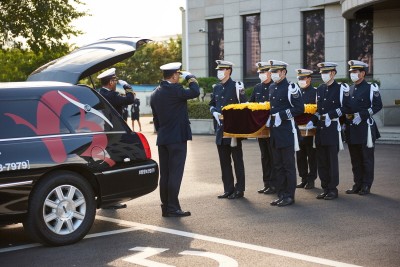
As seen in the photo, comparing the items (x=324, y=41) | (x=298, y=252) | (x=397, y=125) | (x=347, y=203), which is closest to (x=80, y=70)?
(x=298, y=252)

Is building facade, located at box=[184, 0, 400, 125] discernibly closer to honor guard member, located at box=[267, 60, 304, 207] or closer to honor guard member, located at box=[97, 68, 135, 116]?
honor guard member, located at box=[267, 60, 304, 207]

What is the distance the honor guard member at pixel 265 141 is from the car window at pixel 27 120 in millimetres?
4481

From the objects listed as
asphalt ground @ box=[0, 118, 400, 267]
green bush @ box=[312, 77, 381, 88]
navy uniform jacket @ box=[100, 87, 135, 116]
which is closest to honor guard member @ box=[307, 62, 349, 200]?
asphalt ground @ box=[0, 118, 400, 267]

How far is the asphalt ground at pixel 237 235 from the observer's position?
6863mm

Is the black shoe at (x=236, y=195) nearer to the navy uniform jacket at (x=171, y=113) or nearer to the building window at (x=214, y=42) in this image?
the navy uniform jacket at (x=171, y=113)

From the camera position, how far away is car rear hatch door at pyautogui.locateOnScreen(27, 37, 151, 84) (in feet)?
27.8

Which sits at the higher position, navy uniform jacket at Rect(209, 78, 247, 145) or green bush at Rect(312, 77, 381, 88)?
navy uniform jacket at Rect(209, 78, 247, 145)

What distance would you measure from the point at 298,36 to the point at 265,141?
62.1 ft

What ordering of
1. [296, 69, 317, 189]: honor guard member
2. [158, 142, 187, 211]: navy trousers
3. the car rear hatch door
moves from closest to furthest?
1. the car rear hatch door
2. [158, 142, 187, 211]: navy trousers
3. [296, 69, 317, 189]: honor guard member

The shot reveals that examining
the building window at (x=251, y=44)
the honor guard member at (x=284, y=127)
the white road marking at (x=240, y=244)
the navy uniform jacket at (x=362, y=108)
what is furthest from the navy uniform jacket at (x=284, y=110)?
the building window at (x=251, y=44)

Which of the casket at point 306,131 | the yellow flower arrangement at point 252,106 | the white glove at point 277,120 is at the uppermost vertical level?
the yellow flower arrangement at point 252,106

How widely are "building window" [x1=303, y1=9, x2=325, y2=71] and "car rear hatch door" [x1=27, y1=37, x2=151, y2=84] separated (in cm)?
2121

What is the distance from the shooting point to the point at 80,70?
841cm

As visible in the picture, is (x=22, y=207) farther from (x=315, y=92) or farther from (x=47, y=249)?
(x=315, y=92)
